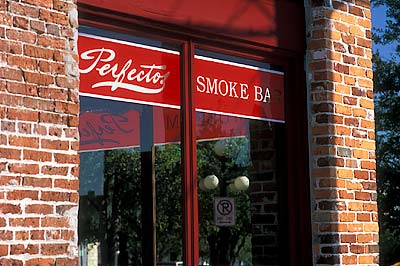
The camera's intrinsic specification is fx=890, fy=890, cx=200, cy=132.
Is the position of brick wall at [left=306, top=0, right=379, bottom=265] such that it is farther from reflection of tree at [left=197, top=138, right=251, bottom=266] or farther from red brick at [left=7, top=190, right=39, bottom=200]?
red brick at [left=7, top=190, right=39, bottom=200]

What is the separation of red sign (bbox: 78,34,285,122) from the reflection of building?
1 cm

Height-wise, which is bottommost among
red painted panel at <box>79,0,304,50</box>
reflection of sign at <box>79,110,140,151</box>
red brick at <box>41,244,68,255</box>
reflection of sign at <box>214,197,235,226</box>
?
red brick at <box>41,244,68,255</box>

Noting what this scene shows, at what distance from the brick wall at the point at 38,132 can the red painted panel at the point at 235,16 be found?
0.48m

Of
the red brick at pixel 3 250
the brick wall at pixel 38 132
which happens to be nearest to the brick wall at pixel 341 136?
the brick wall at pixel 38 132

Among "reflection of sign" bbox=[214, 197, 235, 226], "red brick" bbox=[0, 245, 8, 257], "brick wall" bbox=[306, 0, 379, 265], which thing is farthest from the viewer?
"brick wall" bbox=[306, 0, 379, 265]

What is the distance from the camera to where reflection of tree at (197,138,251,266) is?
6.50 meters

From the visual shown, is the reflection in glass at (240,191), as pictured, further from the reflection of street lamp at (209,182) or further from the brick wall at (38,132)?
the brick wall at (38,132)

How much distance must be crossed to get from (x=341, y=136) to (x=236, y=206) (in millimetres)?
1094

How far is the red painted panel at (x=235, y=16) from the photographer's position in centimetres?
616

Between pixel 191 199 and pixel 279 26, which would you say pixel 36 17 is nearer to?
pixel 191 199

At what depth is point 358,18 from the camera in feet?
24.8

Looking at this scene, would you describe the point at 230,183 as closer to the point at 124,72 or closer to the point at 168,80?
the point at 168,80

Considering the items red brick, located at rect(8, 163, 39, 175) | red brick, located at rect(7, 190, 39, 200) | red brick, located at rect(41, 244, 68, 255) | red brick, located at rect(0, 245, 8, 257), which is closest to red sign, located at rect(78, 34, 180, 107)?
red brick, located at rect(8, 163, 39, 175)

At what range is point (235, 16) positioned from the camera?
6.80 m
